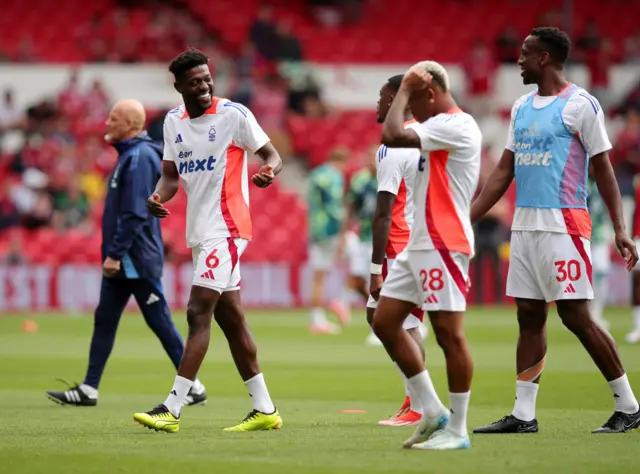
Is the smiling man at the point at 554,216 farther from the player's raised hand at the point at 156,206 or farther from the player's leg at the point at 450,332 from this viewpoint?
the player's raised hand at the point at 156,206

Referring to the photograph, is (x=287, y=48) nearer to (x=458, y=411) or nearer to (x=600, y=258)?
(x=600, y=258)

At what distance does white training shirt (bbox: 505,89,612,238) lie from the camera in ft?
29.6

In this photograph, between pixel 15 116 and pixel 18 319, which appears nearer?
pixel 18 319

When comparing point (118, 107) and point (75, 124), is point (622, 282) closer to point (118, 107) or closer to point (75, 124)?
point (75, 124)

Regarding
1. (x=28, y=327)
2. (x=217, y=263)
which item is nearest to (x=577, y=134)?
(x=217, y=263)

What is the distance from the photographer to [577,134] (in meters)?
9.09

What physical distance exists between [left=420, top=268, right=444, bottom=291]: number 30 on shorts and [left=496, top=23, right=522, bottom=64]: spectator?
85.1ft

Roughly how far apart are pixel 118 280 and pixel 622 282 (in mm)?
17889

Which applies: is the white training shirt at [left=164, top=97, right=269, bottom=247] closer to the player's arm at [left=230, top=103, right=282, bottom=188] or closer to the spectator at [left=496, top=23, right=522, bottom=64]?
the player's arm at [left=230, top=103, right=282, bottom=188]

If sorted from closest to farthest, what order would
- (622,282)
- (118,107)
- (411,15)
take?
(118,107) < (622,282) < (411,15)

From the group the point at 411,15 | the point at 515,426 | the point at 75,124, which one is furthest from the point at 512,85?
the point at 515,426

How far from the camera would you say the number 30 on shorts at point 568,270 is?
29.7ft

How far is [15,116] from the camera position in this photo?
3083 cm

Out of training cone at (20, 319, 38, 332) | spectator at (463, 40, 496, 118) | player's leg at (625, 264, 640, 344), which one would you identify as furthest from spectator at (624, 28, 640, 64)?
training cone at (20, 319, 38, 332)
